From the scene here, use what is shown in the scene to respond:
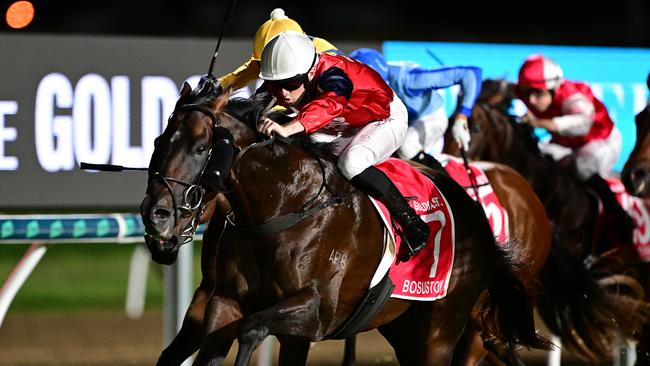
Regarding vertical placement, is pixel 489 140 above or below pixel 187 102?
below

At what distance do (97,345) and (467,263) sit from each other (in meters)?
3.08

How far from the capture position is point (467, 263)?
484 cm

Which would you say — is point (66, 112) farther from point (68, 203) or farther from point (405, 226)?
point (405, 226)

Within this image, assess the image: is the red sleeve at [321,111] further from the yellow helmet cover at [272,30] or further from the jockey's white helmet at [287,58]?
the yellow helmet cover at [272,30]

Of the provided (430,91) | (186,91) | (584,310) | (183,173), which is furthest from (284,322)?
(430,91)

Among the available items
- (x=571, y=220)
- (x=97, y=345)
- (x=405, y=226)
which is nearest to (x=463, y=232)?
(x=405, y=226)

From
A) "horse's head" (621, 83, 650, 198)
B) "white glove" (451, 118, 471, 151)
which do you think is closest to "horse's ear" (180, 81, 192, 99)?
Answer: "horse's head" (621, 83, 650, 198)

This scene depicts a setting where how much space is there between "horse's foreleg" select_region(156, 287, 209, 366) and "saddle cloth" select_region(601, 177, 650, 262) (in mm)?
3289

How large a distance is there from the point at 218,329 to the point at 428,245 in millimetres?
965

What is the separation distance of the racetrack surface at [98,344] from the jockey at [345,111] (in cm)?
234

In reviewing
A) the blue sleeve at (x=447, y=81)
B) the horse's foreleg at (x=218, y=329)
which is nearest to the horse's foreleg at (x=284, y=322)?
the horse's foreleg at (x=218, y=329)

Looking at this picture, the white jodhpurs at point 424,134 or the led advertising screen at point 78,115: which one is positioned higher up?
the white jodhpurs at point 424,134

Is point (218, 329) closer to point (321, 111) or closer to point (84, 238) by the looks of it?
point (321, 111)

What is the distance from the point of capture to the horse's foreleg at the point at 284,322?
152 inches
